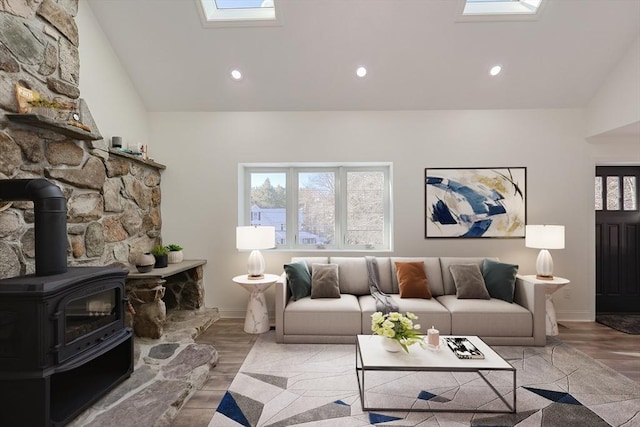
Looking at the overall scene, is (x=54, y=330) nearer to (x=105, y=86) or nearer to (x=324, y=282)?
(x=324, y=282)

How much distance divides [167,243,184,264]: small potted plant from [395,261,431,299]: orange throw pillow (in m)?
2.70

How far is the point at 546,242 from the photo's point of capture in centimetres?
356

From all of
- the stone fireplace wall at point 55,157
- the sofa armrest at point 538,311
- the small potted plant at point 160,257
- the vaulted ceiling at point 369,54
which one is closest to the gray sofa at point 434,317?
the sofa armrest at point 538,311

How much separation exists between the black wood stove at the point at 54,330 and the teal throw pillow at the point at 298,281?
5.37ft

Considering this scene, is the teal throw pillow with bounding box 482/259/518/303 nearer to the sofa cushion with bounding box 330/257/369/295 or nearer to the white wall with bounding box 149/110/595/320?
the white wall with bounding box 149/110/595/320

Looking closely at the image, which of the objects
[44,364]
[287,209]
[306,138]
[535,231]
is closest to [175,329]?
[44,364]

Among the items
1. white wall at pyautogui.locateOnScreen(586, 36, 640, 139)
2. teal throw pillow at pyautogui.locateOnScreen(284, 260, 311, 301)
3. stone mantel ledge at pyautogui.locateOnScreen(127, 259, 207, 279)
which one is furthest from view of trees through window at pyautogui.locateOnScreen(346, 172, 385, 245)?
white wall at pyautogui.locateOnScreen(586, 36, 640, 139)

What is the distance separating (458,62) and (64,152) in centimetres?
399

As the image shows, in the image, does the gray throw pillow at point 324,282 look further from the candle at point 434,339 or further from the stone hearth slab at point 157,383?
the candle at point 434,339

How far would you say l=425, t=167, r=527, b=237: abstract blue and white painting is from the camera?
4.06 m

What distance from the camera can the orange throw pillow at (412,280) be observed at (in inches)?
139

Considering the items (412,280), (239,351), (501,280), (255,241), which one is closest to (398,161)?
(412,280)

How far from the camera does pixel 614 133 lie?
3.83 metres

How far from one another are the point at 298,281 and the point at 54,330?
7.21 ft
